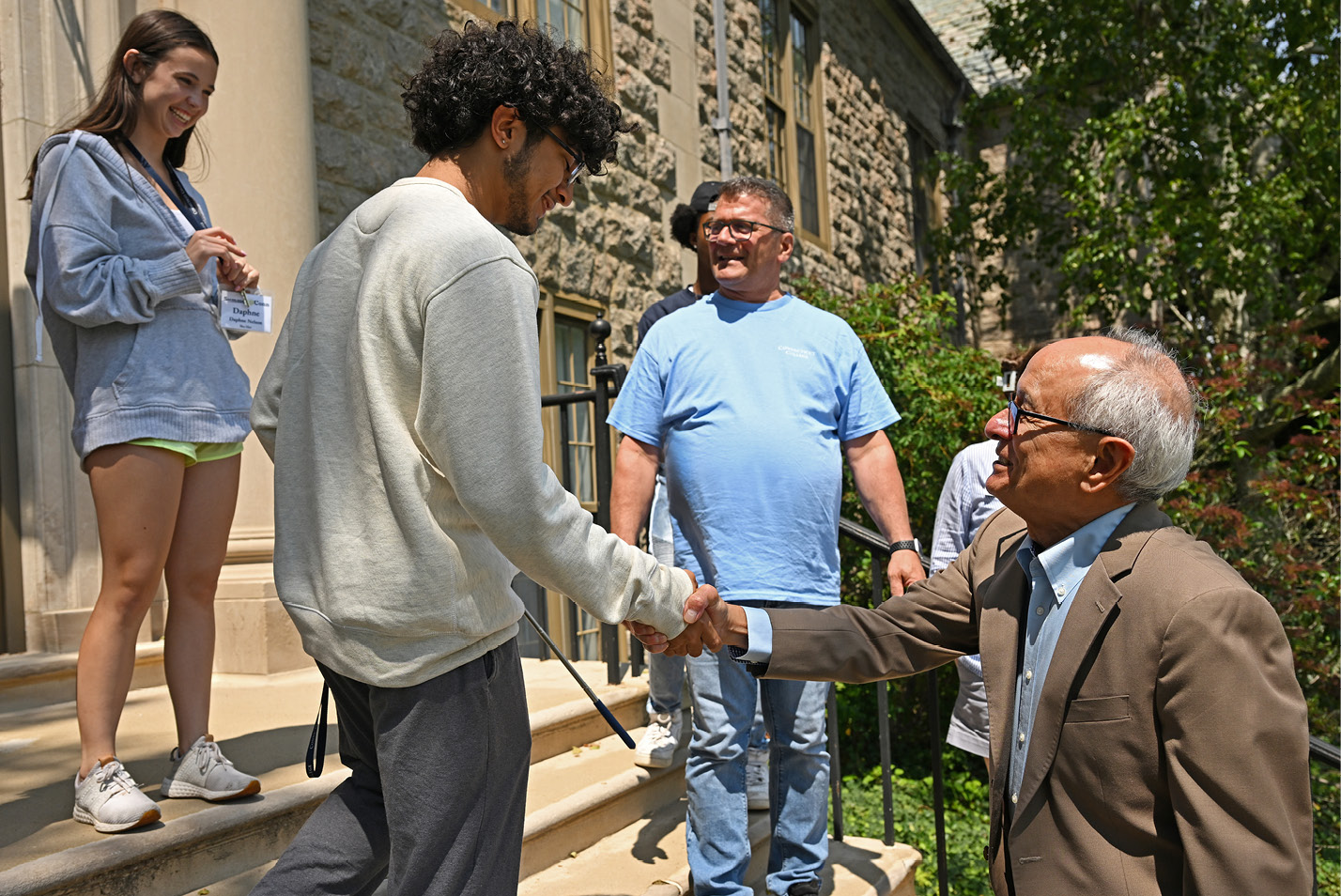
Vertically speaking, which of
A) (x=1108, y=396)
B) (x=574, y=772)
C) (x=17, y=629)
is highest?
(x=1108, y=396)

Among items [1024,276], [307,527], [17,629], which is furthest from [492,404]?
[1024,276]

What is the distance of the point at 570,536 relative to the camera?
6.02 feet

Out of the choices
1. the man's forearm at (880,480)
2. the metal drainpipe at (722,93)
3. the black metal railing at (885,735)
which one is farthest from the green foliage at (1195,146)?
the man's forearm at (880,480)

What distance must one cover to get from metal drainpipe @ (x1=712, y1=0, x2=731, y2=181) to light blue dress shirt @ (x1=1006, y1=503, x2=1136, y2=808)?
7.80 meters

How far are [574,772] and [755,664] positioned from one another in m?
1.67

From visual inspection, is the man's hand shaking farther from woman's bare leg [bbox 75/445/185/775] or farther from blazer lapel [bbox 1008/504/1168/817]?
woman's bare leg [bbox 75/445/185/775]

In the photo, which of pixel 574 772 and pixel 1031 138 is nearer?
pixel 574 772

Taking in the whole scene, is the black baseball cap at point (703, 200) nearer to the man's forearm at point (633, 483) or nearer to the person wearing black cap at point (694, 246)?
the person wearing black cap at point (694, 246)

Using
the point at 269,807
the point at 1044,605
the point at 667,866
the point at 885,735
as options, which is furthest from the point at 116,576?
the point at 885,735

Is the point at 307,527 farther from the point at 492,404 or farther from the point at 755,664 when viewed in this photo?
the point at 755,664

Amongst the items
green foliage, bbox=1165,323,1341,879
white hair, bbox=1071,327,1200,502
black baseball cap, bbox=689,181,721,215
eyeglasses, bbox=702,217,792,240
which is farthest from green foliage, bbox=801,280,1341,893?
white hair, bbox=1071,327,1200,502

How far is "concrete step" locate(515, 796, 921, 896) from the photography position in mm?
3250

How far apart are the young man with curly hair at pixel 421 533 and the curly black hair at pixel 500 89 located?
0.62ft

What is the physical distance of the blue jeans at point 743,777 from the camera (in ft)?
10.00
